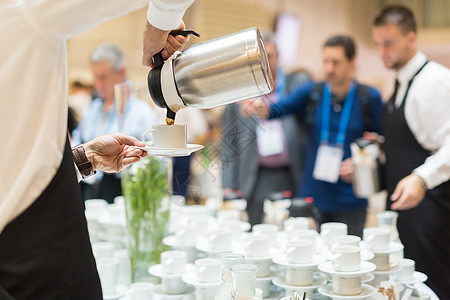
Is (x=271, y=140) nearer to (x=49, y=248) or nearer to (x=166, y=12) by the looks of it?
(x=166, y=12)

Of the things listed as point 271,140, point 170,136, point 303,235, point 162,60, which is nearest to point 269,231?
point 303,235

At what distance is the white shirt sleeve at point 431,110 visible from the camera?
2.12m

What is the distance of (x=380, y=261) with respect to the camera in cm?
141

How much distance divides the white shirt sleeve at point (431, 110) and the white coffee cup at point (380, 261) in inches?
28.9

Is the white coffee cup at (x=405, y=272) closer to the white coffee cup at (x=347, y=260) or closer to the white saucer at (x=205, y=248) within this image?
the white coffee cup at (x=347, y=260)

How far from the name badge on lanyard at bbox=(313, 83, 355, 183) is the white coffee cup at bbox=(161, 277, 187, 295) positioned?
66.2 inches

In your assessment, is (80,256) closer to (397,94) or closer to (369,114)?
(397,94)

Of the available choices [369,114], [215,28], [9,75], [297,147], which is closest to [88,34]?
[215,28]

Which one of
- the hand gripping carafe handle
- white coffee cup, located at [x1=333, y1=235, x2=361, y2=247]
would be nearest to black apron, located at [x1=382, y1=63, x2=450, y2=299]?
white coffee cup, located at [x1=333, y1=235, x2=361, y2=247]

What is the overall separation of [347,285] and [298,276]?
0.41 feet

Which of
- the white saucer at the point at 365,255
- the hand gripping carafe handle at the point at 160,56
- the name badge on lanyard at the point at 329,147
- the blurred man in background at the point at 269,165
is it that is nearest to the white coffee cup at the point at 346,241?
the white saucer at the point at 365,255

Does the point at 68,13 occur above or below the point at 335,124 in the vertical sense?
above

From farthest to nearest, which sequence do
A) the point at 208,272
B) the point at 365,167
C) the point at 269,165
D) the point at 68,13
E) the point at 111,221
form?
the point at 269,165, the point at 365,167, the point at 111,221, the point at 208,272, the point at 68,13

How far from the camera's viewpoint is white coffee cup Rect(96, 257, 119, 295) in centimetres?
144
